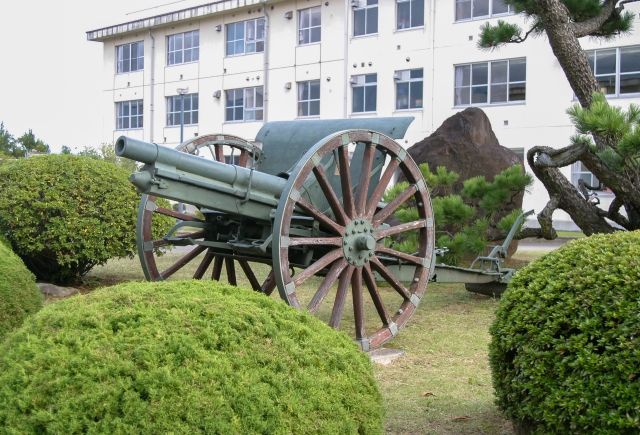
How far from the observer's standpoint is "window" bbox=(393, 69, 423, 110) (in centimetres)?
2433

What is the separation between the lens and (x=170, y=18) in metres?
31.7

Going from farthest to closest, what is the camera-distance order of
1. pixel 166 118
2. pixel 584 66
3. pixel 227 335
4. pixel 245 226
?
pixel 166 118 → pixel 584 66 → pixel 245 226 → pixel 227 335

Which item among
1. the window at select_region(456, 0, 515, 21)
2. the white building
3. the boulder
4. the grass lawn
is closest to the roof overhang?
the white building

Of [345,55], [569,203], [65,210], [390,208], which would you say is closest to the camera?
[390,208]

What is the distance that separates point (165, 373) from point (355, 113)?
2351cm

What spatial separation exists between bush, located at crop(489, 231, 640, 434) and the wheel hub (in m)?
2.04

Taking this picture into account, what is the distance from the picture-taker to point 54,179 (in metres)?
9.89

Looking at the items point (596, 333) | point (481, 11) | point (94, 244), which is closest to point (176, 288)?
point (596, 333)

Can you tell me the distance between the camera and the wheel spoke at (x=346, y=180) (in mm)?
6070

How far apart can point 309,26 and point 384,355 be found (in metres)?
22.8

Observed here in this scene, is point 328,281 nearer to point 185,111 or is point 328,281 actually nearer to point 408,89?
point 408,89

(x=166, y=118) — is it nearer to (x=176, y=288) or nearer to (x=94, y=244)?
(x=94, y=244)

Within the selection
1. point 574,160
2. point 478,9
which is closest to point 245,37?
point 478,9

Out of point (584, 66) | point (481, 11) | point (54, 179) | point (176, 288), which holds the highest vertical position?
point (481, 11)
